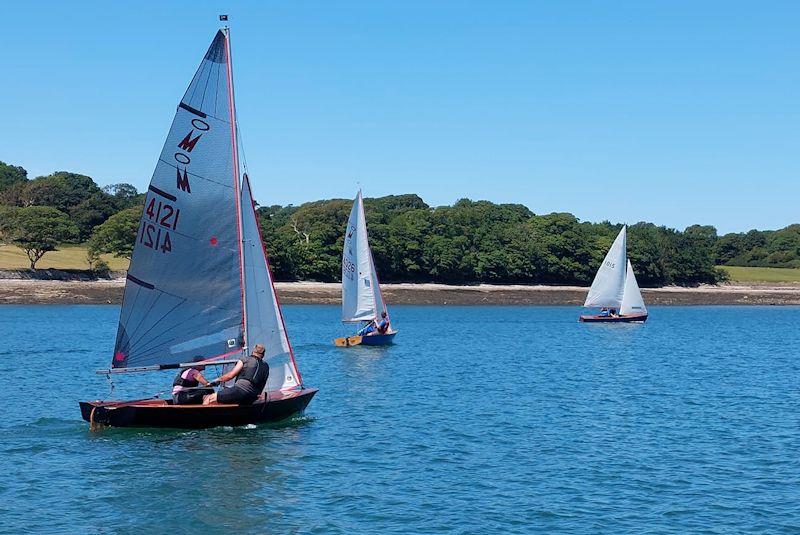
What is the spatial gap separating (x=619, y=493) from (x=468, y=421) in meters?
10.1

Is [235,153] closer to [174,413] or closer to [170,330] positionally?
[170,330]

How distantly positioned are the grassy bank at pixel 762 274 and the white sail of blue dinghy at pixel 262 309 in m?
155

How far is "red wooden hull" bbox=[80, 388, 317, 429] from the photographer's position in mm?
27031

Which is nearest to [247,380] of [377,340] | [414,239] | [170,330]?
[170,330]

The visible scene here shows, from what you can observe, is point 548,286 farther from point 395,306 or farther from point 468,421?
point 468,421

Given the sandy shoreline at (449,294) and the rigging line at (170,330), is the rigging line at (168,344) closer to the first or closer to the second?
the rigging line at (170,330)

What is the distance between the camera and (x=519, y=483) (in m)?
22.9

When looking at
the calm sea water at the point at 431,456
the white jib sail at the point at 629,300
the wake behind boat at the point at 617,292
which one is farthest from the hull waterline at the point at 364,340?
the white jib sail at the point at 629,300

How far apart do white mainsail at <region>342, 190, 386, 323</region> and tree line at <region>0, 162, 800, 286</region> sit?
6167cm

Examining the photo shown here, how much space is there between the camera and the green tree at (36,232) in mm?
113000

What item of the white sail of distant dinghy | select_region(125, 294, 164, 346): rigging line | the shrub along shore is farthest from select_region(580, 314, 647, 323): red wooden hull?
select_region(125, 294, 164, 346): rigging line

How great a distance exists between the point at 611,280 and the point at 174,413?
74.4 meters

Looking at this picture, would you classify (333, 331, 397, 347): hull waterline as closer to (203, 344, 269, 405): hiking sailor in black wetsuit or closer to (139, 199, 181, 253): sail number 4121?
(203, 344, 269, 405): hiking sailor in black wetsuit

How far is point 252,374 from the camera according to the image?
1072 inches
